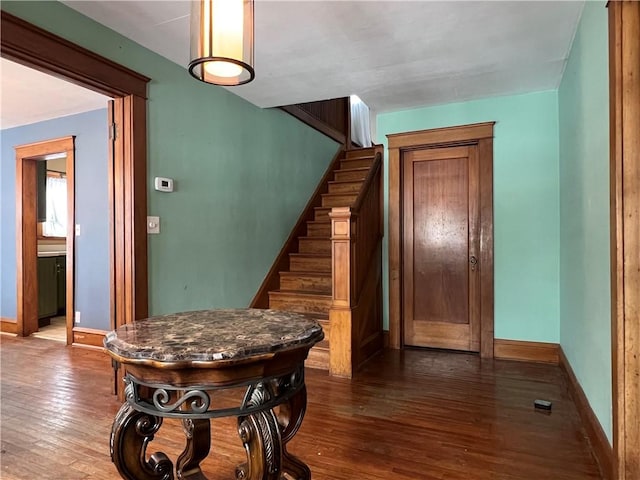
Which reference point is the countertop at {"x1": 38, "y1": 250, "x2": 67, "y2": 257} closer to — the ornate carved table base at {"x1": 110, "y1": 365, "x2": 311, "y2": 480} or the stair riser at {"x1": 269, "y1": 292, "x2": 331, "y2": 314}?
the stair riser at {"x1": 269, "y1": 292, "x2": 331, "y2": 314}

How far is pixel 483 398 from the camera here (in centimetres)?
276

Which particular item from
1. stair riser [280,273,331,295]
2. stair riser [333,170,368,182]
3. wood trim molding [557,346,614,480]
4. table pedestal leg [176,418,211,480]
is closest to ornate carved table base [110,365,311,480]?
table pedestal leg [176,418,211,480]

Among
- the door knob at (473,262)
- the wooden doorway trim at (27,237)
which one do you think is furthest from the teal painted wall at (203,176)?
the wooden doorway trim at (27,237)

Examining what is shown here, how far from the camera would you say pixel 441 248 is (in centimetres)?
401

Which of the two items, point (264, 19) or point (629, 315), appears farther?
point (264, 19)

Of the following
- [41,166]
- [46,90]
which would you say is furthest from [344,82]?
[41,166]

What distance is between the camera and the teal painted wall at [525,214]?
11.8ft

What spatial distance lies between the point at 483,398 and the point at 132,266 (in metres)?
2.57

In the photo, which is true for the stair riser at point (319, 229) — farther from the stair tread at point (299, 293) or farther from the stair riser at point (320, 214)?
the stair tread at point (299, 293)

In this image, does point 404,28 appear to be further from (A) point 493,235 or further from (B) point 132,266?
(B) point 132,266

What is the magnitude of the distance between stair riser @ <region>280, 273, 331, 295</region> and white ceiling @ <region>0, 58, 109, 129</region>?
256cm

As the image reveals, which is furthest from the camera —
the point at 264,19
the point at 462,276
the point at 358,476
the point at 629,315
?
the point at 462,276

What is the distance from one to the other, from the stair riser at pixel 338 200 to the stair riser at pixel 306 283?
1.23m

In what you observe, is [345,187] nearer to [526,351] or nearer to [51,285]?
[526,351]
